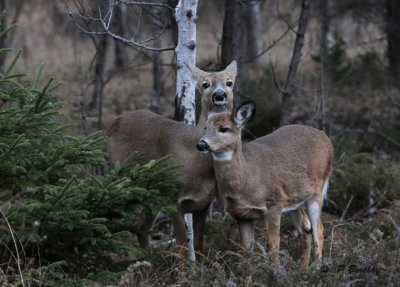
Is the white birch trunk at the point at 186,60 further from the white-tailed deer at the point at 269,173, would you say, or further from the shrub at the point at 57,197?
the shrub at the point at 57,197

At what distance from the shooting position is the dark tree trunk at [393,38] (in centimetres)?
1502

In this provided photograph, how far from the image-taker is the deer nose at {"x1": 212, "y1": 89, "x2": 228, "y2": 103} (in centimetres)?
799

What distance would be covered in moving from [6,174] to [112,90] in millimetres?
11491

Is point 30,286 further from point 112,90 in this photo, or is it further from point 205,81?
point 112,90

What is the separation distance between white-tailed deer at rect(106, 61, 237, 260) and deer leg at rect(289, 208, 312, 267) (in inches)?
43.2

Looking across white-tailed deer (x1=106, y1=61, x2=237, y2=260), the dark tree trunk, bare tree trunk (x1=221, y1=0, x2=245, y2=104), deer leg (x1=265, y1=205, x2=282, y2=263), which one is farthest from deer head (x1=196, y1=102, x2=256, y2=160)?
the dark tree trunk

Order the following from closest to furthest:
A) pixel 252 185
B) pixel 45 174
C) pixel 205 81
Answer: pixel 45 174 → pixel 252 185 → pixel 205 81

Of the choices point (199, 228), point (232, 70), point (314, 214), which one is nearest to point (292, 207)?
point (314, 214)

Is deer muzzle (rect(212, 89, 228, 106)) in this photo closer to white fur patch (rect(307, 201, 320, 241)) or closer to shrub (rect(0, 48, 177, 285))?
shrub (rect(0, 48, 177, 285))

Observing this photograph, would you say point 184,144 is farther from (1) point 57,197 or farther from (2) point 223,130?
(1) point 57,197

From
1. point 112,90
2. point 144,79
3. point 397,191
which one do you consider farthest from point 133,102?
point 397,191

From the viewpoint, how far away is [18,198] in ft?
22.1

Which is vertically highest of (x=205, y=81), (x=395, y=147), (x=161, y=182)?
(x=205, y=81)

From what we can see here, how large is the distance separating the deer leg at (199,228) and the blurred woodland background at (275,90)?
7.5 inches
